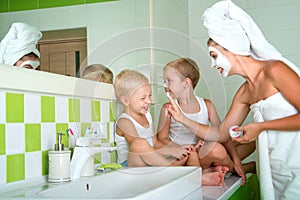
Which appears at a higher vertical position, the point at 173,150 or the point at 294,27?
the point at 294,27

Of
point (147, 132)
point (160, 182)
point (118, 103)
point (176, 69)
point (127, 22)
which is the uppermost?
point (127, 22)

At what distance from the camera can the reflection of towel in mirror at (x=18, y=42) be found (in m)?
Result: 1.11

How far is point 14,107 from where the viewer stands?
1108mm

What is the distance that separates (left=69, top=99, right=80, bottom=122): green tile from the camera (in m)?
1.40

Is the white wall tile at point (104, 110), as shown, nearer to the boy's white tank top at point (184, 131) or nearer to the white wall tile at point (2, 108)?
the boy's white tank top at point (184, 131)

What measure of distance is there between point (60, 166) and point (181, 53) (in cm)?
99

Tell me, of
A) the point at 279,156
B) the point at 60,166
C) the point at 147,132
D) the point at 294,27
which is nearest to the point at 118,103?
the point at 147,132

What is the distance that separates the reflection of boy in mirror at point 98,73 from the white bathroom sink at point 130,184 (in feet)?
1.35

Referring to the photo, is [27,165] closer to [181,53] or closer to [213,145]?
[213,145]

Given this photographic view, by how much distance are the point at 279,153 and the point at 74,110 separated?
874mm

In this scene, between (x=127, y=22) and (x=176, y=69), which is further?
(x=127, y=22)

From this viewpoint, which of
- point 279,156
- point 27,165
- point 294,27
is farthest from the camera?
point 294,27

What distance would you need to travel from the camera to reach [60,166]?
1186 mm

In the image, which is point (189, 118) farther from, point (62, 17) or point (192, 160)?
point (62, 17)
